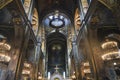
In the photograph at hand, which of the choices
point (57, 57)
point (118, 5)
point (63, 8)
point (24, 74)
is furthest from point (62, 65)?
point (118, 5)

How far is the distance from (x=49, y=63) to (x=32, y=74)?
18.3 meters

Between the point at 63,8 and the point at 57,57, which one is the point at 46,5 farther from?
the point at 57,57

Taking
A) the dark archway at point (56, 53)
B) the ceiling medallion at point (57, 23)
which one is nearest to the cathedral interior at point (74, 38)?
the ceiling medallion at point (57, 23)

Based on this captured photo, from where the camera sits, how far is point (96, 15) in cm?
974

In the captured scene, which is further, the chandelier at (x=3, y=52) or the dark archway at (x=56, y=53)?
the dark archway at (x=56, y=53)

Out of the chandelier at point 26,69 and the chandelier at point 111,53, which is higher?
the chandelier at point 111,53

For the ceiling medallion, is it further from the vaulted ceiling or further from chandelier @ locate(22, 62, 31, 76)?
chandelier @ locate(22, 62, 31, 76)

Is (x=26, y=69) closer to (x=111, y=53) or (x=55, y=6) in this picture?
(x=111, y=53)

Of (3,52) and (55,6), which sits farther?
(55,6)

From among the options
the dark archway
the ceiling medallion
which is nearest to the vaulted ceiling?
the ceiling medallion

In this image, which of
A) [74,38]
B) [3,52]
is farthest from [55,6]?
[3,52]

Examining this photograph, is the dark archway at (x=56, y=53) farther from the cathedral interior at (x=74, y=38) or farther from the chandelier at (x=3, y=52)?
the chandelier at (x=3, y=52)

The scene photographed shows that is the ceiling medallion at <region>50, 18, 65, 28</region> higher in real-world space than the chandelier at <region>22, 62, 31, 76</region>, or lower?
higher

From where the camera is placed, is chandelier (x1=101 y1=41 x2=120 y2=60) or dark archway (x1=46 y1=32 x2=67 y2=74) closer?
chandelier (x1=101 y1=41 x2=120 y2=60)
